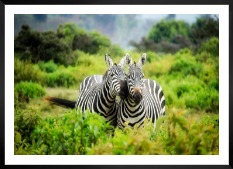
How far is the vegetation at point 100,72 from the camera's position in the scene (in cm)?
780

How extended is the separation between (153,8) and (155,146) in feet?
5.55

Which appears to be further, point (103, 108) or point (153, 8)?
point (103, 108)

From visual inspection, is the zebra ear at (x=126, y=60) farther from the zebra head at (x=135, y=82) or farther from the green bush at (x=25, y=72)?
the green bush at (x=25, y=72)

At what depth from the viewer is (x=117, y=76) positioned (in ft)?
27.4

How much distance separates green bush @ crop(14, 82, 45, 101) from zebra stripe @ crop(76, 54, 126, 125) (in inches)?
22.7

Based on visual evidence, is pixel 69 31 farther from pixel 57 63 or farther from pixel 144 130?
pixel 144 130

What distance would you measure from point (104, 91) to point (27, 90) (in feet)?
3.25

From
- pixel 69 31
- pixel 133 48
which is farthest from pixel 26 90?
pixel 133 48

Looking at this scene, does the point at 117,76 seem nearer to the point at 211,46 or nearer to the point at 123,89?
the point at 123,89

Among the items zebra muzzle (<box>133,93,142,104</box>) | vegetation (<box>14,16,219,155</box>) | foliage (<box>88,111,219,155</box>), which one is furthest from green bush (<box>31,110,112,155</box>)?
zebra muzzle (<box>133,93,142,104</box>)

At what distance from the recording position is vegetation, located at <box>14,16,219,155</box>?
7805 mm

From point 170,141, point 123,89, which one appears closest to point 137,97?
point 123,89

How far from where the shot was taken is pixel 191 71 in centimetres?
877

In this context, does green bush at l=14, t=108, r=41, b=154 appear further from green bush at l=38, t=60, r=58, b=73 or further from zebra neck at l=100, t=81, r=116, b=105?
zebra neck at l=100, t=81, r=116, b=105
